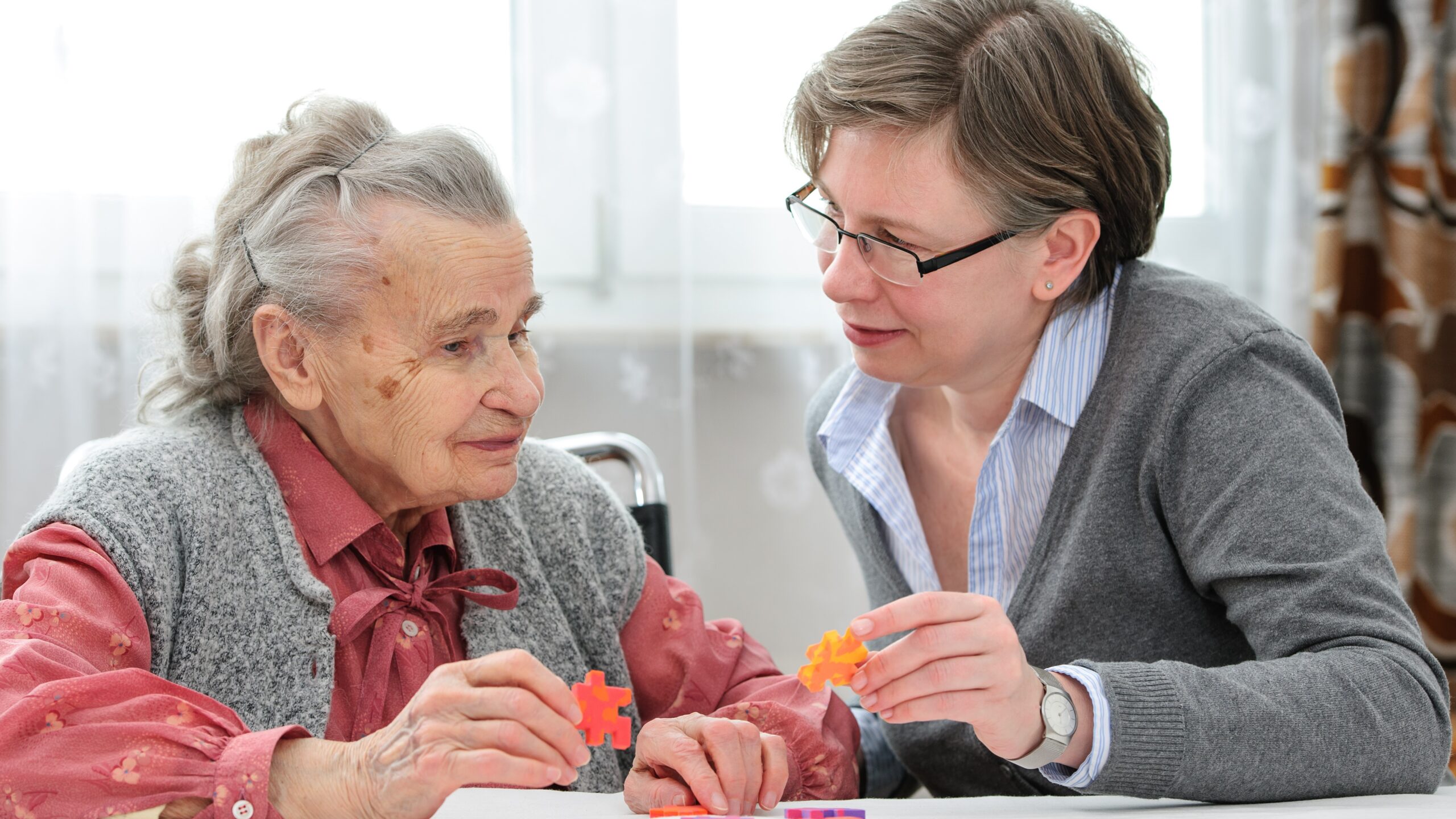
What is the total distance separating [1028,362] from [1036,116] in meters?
0.32

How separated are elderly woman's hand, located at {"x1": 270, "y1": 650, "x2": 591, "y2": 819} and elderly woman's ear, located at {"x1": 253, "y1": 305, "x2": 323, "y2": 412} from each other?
18.3 inches

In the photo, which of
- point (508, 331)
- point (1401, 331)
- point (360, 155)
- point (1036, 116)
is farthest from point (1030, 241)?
point (1401, 331)

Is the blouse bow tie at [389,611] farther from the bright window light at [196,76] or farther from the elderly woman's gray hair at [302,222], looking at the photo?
the bright window light at [196,76]

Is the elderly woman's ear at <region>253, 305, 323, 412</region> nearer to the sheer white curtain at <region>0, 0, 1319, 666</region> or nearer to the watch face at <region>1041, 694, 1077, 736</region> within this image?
the watch face at <region>1041, 694, 1077, 736</region>

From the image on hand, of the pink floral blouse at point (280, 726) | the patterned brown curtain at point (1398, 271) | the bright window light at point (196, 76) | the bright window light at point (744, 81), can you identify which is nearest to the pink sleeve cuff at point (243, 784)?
the pink floral blouse at point (280, 726)

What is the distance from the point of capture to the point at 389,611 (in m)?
1.29

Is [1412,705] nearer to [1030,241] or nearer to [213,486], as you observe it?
[1030,241]

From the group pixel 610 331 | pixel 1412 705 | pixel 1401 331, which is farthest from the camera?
pixel 1401 331

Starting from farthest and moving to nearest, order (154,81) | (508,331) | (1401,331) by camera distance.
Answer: (1401,331) → (154,81) → (508,331)

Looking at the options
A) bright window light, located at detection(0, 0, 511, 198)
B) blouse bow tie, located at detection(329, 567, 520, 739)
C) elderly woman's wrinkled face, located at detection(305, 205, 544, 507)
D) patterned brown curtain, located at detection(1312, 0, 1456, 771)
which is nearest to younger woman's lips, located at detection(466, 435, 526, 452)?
elderly woman's wrinkled face, located at detection(305, 205, 544, 507)

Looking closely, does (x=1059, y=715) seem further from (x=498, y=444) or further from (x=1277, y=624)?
(x=498, y=444)

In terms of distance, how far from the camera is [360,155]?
1339 millimetres

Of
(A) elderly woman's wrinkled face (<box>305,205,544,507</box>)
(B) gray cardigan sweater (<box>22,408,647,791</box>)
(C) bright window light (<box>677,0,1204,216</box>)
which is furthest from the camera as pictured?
(C) bright window light (<box>677,0,1204,216</box>)

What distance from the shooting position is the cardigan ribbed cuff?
110 centimetres
